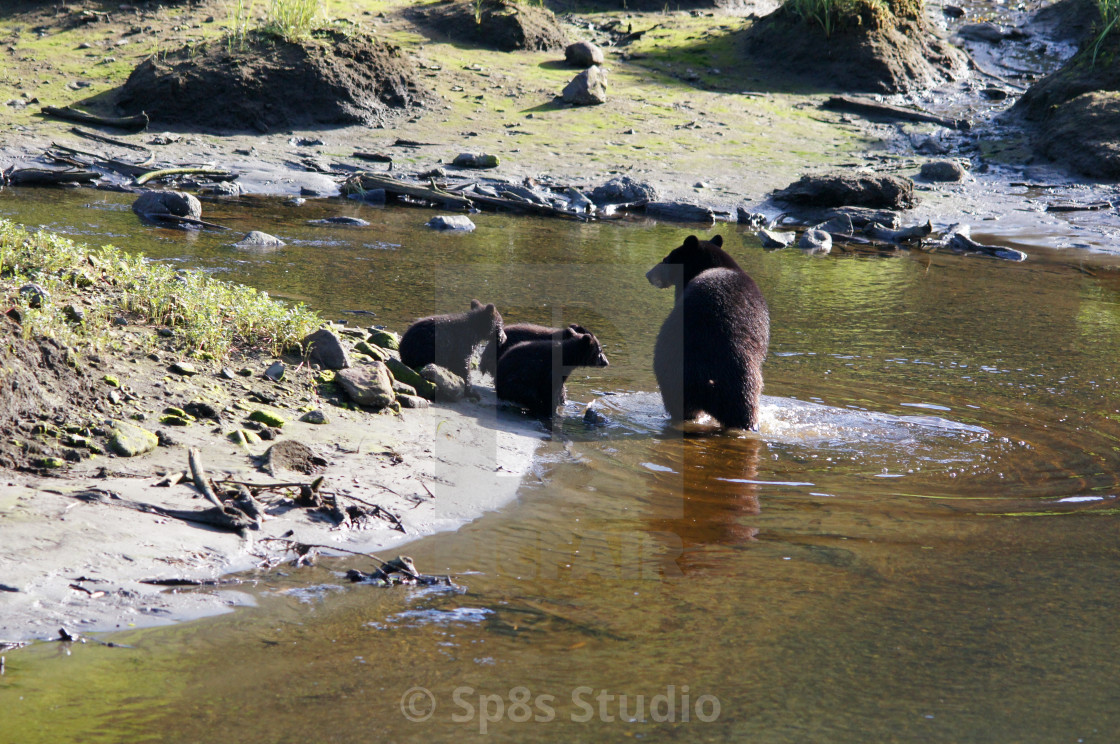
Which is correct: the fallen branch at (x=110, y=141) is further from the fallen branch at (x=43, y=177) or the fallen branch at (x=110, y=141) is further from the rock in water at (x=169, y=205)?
the rock in water at (x=169, y=205)

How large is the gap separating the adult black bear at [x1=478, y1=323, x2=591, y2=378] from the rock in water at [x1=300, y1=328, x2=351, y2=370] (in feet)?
3.96

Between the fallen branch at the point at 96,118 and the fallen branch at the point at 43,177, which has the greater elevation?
the fallen branch at the point at 96,118

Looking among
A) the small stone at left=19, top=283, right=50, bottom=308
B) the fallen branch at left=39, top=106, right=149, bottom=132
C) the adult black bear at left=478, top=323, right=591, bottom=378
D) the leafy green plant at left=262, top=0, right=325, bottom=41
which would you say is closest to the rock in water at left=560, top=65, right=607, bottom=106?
the leafy green plant at left=262, top=0, right=325, bottom=41

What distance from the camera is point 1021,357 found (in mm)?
7859

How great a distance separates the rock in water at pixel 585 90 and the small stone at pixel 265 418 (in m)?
13.1

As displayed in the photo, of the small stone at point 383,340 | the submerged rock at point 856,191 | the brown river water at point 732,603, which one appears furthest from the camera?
the submerged rock at point 856,191

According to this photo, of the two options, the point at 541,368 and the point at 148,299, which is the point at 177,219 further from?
the point at 541,368

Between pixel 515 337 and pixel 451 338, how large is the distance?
0.59 meters

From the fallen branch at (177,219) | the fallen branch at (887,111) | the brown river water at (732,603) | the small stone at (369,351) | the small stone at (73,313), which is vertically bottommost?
the brown river water at (732,603)

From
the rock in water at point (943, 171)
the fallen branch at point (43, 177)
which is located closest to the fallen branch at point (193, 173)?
the fallen branch at point (43, 177)

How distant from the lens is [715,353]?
19.6ft

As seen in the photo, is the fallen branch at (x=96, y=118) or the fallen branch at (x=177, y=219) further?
the fallen branch at (x=96, y=118)

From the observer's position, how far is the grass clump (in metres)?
5.35

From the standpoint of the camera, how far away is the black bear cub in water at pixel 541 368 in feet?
20.2
